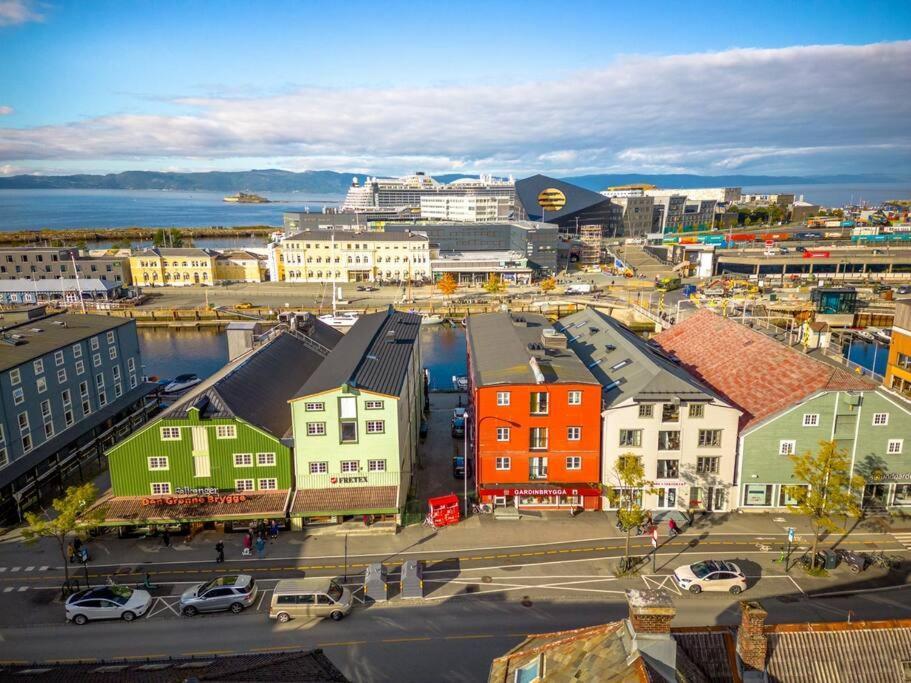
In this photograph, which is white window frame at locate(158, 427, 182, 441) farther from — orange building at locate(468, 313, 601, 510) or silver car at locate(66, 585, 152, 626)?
orange building at locate(468, 313, 601, 510)

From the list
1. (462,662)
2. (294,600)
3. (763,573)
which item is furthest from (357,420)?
(763,573)

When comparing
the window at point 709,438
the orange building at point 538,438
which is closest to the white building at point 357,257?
the orange building at point 538,438

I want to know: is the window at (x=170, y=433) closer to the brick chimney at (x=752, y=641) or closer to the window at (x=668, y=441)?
the window at (x=668, y=441)

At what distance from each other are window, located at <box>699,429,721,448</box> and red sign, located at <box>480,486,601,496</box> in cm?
614

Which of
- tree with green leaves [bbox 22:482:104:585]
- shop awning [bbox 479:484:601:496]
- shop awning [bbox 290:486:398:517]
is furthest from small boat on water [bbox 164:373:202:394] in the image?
shop awning [bbox 479:484:601:496]

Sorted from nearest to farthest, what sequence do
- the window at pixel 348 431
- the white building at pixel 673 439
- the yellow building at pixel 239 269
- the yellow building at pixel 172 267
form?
the window at pixel 348 431 < the white building at pixel 673 439 < the yellow building at pixel 172 267 < the yellow building at pixel 239 269

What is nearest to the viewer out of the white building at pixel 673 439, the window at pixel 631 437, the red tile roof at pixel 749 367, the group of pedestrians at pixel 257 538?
the group of pedestrians at pixel 257 538

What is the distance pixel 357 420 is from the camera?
30703 millimetres

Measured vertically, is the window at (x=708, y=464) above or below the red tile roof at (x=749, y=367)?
below

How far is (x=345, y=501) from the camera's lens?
99.4ft

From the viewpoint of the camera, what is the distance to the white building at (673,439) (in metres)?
31.5

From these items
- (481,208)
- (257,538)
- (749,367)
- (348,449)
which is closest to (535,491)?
(348,449)

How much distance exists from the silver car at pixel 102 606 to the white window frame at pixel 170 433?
7.67m

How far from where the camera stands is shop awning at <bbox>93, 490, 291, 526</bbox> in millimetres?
29594
